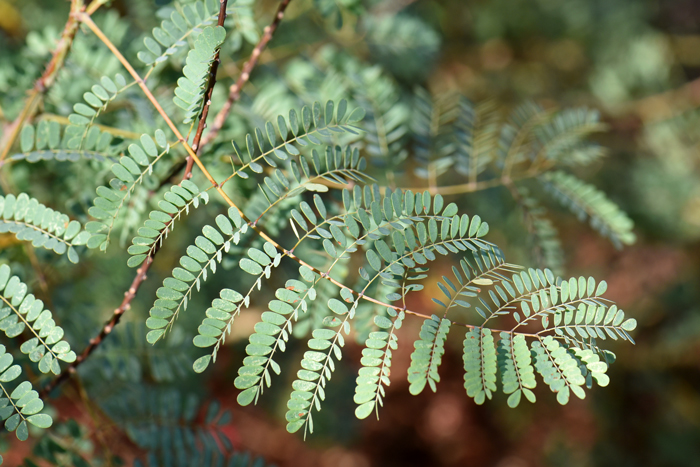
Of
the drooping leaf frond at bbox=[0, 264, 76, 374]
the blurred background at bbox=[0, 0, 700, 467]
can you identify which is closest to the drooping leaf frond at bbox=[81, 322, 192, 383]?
the blurred background at bbox=[0, 0, 700, 467]

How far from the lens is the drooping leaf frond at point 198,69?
1.65 ft

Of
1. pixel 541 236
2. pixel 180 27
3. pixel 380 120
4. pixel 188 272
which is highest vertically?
pixel 180 27

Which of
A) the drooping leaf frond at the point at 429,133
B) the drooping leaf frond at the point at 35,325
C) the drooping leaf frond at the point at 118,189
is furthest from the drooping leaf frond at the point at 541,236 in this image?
the drooping leaf frond at the point at 35,325

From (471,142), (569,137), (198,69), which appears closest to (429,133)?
(471,142)

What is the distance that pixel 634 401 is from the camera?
229 centimetres

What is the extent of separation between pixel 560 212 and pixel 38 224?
5.25ft

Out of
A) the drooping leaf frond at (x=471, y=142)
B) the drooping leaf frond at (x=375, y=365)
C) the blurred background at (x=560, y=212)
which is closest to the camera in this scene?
the drooping leaf frond at (x=375, y=365)

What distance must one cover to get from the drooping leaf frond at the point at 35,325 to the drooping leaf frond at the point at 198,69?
28 cm

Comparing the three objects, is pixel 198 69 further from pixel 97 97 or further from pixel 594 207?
pixel 594 207

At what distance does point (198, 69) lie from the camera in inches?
20.3

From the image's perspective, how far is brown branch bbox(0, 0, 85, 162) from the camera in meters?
→ 0.66

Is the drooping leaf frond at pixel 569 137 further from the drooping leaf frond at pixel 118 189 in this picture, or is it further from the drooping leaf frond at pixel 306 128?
the drooping leaf frond at pixel 118 189

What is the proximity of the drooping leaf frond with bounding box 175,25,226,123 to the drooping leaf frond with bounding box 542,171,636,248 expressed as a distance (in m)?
0.62

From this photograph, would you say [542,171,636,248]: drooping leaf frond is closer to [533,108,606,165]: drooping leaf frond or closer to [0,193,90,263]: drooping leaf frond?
[533,108,606,165]: drooping leaf frond
